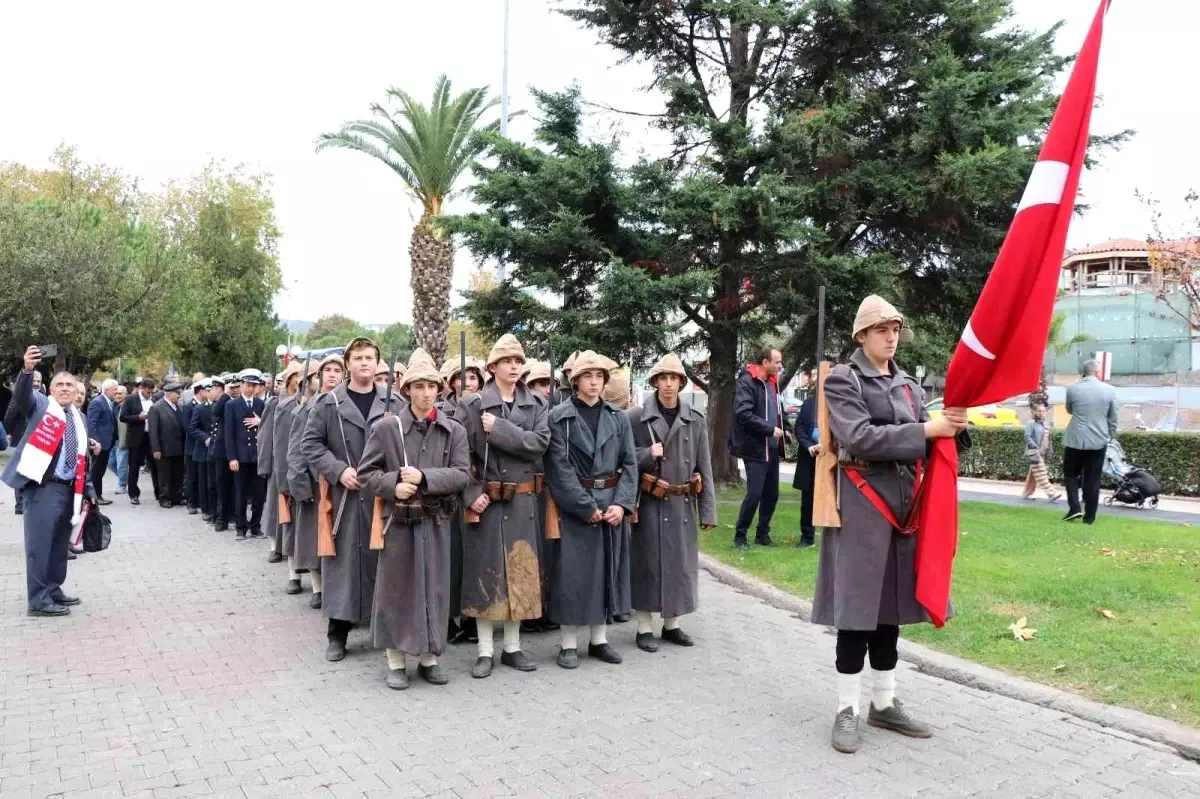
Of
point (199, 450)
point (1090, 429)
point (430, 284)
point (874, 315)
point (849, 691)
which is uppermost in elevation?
point (430, 284)

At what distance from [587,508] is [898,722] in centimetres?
249

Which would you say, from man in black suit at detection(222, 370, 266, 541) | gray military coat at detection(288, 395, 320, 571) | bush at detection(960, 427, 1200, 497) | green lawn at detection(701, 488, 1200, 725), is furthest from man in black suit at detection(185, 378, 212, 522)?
bush at detection(960, 427, 1200, 497)

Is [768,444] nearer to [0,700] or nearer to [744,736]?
[744,736]

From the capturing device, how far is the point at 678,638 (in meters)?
7.30

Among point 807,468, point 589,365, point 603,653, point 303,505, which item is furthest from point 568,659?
point 807,468

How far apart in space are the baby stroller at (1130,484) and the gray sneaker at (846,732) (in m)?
11.5

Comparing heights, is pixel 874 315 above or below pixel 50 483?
above

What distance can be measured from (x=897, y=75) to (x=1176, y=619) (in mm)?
10767

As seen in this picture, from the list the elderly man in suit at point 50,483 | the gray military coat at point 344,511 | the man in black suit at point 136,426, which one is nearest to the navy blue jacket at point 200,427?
the man in black suit at point 136,426

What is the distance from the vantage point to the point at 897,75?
15.4 m

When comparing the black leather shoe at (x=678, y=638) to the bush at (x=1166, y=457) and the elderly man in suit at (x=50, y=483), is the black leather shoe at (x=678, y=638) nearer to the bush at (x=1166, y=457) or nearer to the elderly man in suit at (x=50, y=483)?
the elderly man in suit at (x=50, y=483)

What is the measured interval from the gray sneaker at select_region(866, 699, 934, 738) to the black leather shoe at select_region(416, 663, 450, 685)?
275cm

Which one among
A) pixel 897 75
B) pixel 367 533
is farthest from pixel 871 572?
pixel 897 75

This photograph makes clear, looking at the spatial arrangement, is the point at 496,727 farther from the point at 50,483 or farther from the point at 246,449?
the point at 246,449
